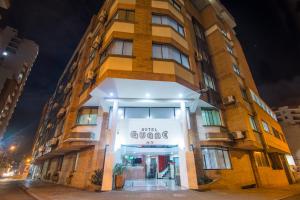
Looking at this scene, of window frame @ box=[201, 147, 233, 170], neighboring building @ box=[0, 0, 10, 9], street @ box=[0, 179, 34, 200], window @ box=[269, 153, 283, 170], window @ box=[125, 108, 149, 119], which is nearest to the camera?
street @ box=[0, 179, 34, 200]

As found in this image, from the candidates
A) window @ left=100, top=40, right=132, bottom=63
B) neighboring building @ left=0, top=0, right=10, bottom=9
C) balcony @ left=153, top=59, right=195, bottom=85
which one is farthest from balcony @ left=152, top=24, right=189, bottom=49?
neighboring building @ left=0, top=0, right=10, bottom=9

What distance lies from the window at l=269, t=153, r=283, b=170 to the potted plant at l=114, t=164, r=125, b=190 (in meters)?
18.0

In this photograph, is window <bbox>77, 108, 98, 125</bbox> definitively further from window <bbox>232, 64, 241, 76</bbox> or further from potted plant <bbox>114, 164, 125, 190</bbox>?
window <bbox>232, 64, 241, 76</bbox>

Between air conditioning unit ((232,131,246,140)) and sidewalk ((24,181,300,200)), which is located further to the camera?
air conditioning unit ((232,131,246,140))

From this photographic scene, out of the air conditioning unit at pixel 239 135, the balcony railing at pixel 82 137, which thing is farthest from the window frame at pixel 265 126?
the balcony railing at pixel 82 137

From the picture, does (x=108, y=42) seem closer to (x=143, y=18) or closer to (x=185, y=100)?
(x=143, y=18)

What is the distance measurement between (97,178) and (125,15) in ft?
46.0

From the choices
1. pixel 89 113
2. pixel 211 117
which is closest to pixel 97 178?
pixel 89 113

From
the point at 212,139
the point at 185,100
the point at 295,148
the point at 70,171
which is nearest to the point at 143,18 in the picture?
the point at 185,100

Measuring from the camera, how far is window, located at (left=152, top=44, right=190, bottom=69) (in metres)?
13.6

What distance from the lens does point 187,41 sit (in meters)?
16.7

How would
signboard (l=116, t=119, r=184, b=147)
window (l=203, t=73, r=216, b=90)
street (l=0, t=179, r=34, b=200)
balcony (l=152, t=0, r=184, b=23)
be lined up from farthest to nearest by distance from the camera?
window (l=203, t=73, r=216, b=90) → balcony (l=152, t=0, r=184, b=23) → signboard (l=116, t=119, r=184, b=147) → street (l=0, t=179, r=34, b=200)

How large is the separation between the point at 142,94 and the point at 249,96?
14319mm

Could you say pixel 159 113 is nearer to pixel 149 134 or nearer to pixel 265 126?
pixel 149 134
